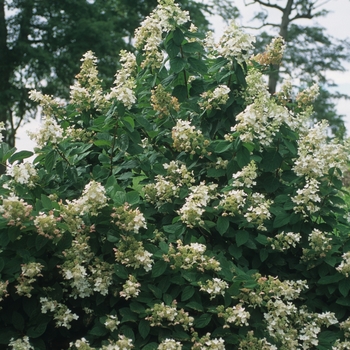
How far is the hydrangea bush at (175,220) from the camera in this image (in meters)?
2.59

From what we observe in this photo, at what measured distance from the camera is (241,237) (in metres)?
2.95

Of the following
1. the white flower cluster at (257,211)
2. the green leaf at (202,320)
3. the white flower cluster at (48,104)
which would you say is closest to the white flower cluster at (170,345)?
the green leaf at (202,320)

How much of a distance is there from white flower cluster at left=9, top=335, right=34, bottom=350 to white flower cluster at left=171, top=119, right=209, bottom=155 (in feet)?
4.06

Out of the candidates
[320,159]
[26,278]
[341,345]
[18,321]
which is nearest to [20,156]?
[26,278]

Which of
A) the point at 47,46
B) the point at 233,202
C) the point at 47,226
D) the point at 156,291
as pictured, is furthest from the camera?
the point at 47,46

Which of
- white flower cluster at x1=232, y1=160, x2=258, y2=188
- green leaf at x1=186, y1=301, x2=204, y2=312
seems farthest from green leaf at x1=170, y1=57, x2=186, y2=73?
green leaf at x1=186, y1=301, x2=204, y2=312

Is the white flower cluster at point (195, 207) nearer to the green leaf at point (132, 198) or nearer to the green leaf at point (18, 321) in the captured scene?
the green leaf at point (132, 198)

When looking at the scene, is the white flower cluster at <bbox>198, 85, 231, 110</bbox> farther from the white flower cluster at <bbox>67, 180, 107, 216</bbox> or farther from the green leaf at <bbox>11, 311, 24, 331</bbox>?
the green leaf at <bbox>11, 311, 24, 331</bbox>

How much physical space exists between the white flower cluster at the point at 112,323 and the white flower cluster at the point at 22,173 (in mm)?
803

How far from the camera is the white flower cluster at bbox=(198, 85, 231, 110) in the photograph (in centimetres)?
320

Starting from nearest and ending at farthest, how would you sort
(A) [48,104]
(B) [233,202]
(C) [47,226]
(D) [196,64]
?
(C) [47,226] → (B) [233,202] → (D) [196,64] → (A) [48,104]

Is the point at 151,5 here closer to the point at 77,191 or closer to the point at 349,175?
the point at 349,175

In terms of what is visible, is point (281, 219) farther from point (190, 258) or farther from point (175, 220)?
point (190, 258)

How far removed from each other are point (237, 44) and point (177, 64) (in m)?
0.35
